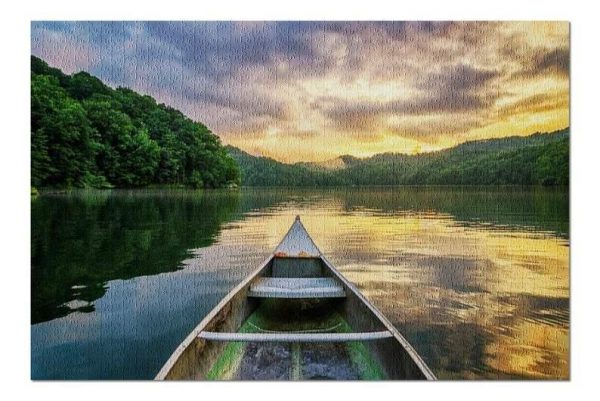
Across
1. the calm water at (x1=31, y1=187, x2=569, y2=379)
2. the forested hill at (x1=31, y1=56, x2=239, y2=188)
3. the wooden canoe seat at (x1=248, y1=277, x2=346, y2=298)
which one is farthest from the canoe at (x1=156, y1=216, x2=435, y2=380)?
the forested hill at (x1=31, y1=56, x2=239, y2=188)

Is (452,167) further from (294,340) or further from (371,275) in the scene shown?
(294,340)

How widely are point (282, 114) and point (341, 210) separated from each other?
46.2 inches

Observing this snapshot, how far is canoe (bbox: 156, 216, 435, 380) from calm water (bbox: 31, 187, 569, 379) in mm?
206

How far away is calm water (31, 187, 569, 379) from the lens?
289 cm

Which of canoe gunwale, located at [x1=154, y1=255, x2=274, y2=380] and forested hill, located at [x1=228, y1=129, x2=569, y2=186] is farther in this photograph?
forested hill, located at [x1=228, y1=129, x2=569, y2=186]

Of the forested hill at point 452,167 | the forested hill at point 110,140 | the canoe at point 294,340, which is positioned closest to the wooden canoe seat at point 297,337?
the canoe at point 294,340

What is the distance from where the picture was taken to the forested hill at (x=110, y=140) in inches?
124

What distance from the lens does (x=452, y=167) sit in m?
3.56

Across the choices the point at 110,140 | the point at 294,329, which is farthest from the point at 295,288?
the point at 110,140

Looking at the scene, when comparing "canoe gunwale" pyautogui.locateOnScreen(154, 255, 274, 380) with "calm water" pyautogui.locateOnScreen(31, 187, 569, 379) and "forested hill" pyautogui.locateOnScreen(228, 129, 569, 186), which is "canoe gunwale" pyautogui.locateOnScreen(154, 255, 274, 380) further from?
"forested hill" pyautogui.locateOnScreen(228, 129, 569, 186)

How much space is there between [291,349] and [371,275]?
1.03 m

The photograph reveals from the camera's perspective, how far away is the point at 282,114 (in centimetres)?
327
